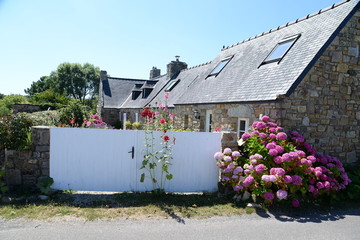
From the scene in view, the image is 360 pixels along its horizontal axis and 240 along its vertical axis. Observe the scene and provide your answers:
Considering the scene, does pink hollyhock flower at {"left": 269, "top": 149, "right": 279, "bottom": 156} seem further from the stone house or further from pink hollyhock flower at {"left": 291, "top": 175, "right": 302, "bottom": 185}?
the stone house

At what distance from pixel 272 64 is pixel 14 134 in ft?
25.2

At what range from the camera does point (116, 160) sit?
5539mm

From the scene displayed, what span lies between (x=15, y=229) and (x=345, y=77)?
340 inches

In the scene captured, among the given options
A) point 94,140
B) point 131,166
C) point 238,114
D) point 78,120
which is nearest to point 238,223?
point 131,166

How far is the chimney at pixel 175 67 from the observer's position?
2041 cm

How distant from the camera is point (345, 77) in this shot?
22.8ft

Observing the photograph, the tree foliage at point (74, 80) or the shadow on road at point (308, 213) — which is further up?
the tree foliage at point (74, 80)

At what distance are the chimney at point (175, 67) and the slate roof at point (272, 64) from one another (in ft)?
30.7

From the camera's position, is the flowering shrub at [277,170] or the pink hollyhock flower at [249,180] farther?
the pink hollyhock flower at [249,180]

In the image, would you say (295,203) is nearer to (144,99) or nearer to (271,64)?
(271,64)

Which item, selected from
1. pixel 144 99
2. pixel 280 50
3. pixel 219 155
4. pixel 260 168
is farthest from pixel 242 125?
pixel 144 99

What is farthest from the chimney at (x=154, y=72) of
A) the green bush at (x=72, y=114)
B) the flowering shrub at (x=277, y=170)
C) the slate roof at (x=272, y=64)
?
the flowering shrub at (x=277, y=170)

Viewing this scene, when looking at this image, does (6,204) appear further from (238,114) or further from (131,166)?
(238,114)

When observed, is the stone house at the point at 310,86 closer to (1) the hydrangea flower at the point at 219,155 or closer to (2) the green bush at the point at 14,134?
(1) the hydrangea flower at the point at 219,155
